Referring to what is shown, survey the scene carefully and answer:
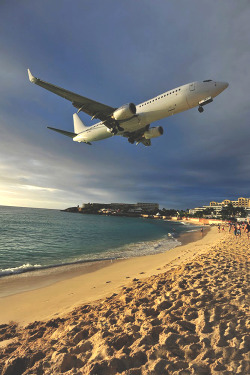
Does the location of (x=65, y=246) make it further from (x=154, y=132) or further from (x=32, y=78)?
(x=154, y=132)

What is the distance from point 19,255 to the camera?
64.8ft

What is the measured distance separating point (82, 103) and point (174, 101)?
34.9ft

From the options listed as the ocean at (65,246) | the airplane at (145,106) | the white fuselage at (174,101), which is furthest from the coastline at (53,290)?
the white fuselage at (174,101)

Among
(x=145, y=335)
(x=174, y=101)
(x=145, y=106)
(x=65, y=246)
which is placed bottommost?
(x=65, y=246)

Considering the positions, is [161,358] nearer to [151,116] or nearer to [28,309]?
[28,309]

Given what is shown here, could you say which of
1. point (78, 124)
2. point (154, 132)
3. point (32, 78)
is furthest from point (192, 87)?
point (78, 124)

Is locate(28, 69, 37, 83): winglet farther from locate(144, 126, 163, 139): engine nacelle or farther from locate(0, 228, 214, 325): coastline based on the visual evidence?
locate(0, 228, 214, 325): coastline

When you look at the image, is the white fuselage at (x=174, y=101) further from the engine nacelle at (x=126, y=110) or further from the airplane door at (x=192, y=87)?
the engine nacelle at (x=126, y=110)

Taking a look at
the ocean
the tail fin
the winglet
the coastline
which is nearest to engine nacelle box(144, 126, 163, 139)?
the ocean

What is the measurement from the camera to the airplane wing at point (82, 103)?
62.9 ft

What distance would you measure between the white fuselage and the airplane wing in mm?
2397

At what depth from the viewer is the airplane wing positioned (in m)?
19.2

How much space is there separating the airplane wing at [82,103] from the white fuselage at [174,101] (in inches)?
94.4

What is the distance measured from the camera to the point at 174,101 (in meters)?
21.7
